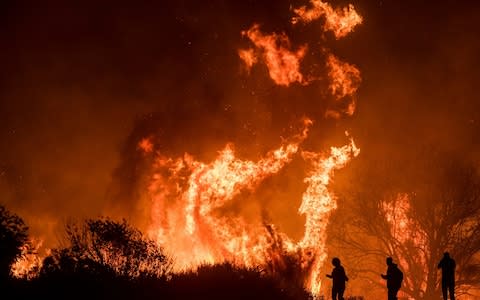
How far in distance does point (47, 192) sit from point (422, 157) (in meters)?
27.2

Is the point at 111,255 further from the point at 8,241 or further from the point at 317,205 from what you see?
the point at 317,205

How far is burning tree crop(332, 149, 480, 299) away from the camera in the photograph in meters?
33.5

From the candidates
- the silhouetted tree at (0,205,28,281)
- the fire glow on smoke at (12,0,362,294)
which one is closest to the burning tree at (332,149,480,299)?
the fire glow on smoke at (12,0,362,294)

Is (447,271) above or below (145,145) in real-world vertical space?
below

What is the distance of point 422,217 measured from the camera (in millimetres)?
34594

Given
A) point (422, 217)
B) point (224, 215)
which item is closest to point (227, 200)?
point (224, 215)

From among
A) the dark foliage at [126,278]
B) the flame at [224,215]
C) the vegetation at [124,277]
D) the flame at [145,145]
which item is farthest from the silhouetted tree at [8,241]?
the flame at [145,145]

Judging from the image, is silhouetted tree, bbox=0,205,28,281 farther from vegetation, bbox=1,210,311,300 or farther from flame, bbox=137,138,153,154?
flame, bbox=137,138,153,154

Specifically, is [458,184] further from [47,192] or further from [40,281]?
[47,192]

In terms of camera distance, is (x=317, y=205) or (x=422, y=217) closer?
(x=317, y=205)

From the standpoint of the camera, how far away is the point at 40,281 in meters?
19.7

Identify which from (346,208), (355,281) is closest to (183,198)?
(346,208)

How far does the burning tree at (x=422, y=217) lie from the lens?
33.5 m

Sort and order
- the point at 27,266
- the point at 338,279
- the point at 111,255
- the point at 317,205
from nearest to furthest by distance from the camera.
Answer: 1. the point at 338,279
2. the point at 111,255
3. the point at 27,266
4. the point at 317,205
